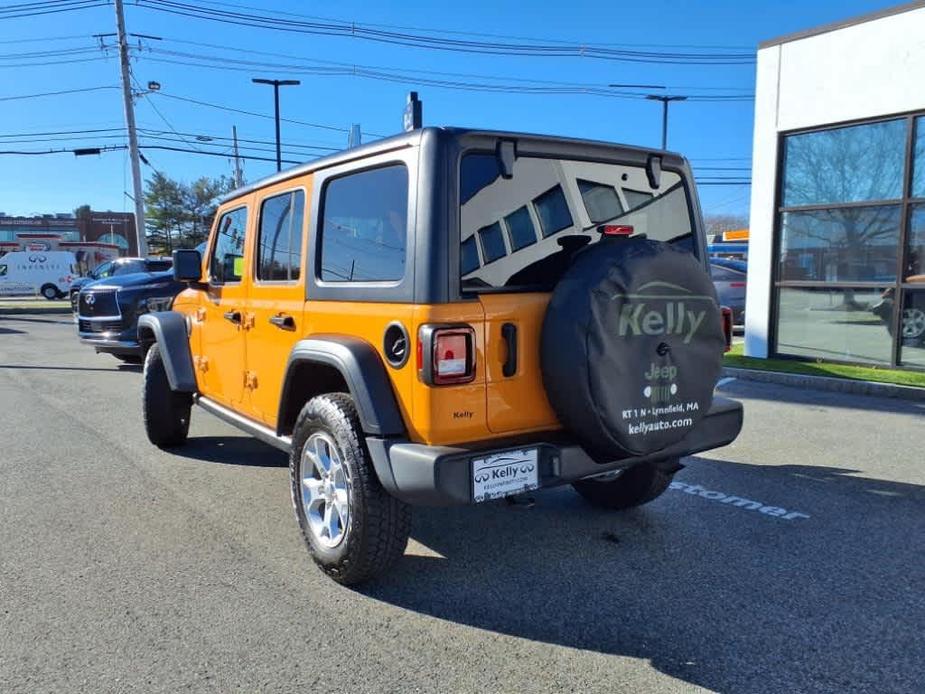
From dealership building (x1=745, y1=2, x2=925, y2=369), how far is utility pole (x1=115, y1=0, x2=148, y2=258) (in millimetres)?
19514

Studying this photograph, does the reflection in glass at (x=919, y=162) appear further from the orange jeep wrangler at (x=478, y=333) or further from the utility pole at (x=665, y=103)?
the utility pole at (x=665, y=103)

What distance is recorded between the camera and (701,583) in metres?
3.28

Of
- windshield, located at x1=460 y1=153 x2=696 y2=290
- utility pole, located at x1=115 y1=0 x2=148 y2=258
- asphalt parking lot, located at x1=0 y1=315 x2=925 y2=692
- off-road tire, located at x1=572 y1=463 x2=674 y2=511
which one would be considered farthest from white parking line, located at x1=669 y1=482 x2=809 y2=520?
utility pole, located at x1=115 y1=0 x2=148 y2=258

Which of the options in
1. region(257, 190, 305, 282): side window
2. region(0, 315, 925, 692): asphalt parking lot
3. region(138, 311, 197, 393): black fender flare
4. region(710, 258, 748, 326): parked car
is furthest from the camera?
region(710, 258, 748, 326): parked car

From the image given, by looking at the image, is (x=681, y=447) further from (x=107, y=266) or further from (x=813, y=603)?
(x=107, y=266)

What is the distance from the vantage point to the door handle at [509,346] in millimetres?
2961

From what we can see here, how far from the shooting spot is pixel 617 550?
3680 mm

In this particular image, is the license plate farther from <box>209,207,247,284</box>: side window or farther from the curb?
the curb

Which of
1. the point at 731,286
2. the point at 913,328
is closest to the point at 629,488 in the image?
the point at 913,328

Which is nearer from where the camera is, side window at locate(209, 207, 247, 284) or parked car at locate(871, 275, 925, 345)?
side window at locate(209, 207, 247, 284)

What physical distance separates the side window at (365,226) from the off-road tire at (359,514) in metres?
0.62

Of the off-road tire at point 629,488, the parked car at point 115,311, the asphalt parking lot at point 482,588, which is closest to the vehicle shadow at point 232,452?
the asphalt parking lot at point 482,588

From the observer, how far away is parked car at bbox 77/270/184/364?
970cm

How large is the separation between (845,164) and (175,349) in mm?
9086
